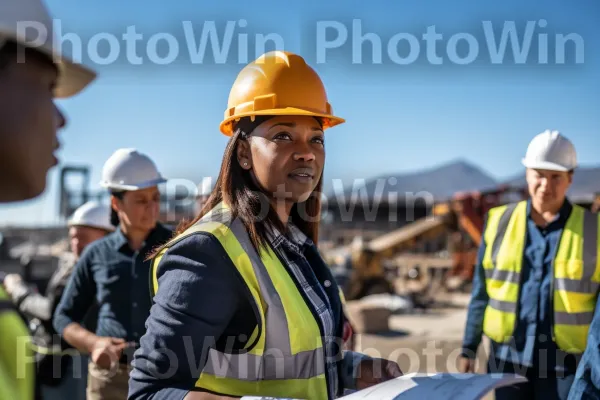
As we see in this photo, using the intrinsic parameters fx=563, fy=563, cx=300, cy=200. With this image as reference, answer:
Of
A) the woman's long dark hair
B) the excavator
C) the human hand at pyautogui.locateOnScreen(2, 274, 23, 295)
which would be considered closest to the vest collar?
the woman's long dark hair

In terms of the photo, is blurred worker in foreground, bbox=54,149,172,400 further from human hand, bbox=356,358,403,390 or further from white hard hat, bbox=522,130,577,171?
white hard hat, bbox=522,130,577,171

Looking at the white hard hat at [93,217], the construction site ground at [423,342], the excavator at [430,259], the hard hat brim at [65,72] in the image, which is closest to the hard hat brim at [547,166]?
the construction site ground at [423,342]

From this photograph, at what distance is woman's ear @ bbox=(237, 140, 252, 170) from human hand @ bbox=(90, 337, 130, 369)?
168cm

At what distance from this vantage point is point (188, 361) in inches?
54.5

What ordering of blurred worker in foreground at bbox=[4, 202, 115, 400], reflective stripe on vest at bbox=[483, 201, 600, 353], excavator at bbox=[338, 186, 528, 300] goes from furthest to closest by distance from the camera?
excavator at bbox=[338, 186, 528, 300], blurred worker in foreground at bbox=[4, 202, 115, 400], reflective stripe on vest at bbox=[483, 201, 600, 353]

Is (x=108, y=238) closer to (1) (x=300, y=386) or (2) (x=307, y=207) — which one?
(2) (x=307, y=207)

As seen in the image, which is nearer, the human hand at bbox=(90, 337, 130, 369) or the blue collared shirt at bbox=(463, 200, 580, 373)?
the human hand at bbox=(90, 337, 130, 369)

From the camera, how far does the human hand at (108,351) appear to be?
300cm

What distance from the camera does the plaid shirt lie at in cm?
171

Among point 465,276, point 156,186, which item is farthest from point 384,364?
point 465,276

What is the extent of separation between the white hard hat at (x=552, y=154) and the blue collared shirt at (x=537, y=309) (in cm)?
25

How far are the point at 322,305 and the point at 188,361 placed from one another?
1.65 ft

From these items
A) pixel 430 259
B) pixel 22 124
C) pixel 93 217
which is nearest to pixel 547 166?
pixel 22 124

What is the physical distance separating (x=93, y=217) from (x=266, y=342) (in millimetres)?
3638
